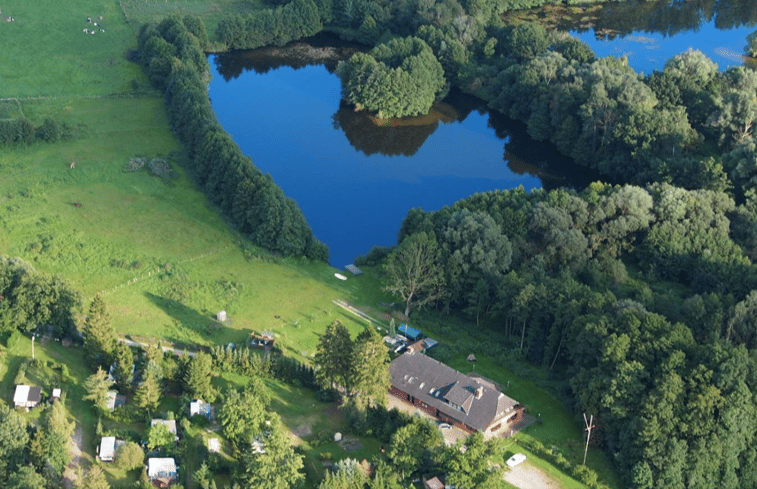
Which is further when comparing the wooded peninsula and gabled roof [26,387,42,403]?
gabled roof [26,387,42,403]

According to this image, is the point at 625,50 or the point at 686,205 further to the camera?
the point at 625,50

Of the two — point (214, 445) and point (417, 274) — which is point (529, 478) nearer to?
point (214, 445)

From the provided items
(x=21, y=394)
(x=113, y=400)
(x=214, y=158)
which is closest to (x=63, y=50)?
(x=214, y=158)

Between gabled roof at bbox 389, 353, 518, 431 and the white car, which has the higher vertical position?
gabled roof at bbox 389, 353, 518, 431

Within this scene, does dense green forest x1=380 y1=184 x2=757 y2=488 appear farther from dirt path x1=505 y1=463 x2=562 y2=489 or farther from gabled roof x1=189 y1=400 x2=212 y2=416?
gabled roof x1=189 y1=400 x2=212 y2=416

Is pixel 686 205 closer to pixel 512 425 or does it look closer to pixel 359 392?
pixel 512 425

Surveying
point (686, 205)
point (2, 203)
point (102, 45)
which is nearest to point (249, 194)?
point (2, 203)

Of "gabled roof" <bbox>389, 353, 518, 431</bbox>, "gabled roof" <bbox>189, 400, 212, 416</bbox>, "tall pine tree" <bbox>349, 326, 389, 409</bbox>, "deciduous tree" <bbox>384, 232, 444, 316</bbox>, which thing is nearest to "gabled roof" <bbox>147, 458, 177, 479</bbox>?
"gabled roof" <bbox>189, 400, 212, 416</bbox>
